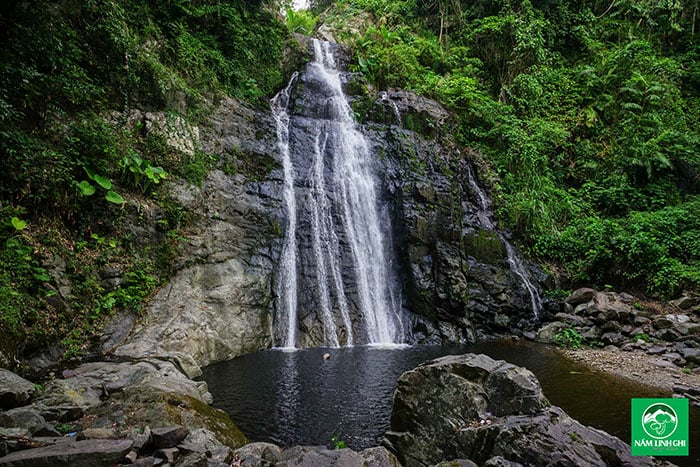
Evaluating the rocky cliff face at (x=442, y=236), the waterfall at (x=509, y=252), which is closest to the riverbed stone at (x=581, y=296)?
the waterfall at (x=509, y=252)

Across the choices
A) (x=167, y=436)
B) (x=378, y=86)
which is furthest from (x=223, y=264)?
(x=378, y=86)

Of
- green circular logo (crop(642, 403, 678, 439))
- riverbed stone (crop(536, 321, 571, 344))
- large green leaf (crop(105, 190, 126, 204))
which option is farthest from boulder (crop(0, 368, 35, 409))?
riverbed stone (crop(536, 321, 571, 344))

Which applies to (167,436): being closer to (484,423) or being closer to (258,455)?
(258,455)

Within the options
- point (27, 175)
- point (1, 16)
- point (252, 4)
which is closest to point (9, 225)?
point (27, 175)

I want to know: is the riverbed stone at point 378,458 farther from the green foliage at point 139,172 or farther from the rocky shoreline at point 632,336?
the green foliage at point 139,172

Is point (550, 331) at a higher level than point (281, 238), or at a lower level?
lower

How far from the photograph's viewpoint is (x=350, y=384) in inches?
275

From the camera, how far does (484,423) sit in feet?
13.1

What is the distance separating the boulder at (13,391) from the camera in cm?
382

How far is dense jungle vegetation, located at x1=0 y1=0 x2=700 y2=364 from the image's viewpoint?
6.96m

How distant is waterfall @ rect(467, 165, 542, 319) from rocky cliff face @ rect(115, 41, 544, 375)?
0.27 feet

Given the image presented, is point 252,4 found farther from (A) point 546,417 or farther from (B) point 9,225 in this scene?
(A) point 546,417

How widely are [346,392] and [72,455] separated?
4402mm

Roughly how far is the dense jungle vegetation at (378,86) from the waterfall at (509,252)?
0.55 metres
